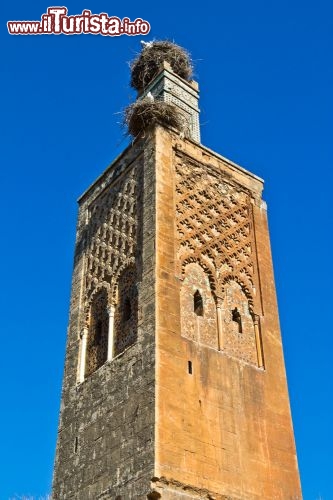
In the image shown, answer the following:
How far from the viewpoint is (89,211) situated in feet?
46.3

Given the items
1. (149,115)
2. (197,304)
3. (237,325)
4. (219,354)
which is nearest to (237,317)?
(237,325)

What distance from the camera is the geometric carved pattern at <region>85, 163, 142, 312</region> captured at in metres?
12.0

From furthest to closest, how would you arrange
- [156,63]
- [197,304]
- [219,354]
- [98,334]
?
[156,63] < [98,334] < [197,304] < [219,354]

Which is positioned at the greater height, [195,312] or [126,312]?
[126,312]

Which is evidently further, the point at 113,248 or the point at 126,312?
the point at 113,248

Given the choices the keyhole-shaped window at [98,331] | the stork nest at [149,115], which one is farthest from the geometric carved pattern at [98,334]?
the stork nest at [149,115]

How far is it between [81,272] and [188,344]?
12.2 ft

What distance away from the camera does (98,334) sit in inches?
471

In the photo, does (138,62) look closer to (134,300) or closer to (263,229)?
(263,229)

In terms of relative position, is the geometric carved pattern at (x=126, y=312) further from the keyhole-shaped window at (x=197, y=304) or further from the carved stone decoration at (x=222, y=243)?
the keyhole-shaped window at (x=197, y=304)

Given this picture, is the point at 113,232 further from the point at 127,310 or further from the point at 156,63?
the point at 156,63

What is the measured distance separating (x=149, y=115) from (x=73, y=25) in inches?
102

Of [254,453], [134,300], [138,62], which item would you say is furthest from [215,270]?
[138,62]

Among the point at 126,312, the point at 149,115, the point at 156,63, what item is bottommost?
the point at 126,312
